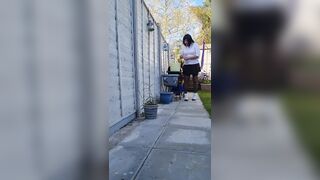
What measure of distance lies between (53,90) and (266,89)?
2.07 feet

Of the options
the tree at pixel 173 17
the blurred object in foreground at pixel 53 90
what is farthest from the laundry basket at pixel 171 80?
the tree at pixel 173 17

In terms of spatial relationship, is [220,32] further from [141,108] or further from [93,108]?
[141,108]

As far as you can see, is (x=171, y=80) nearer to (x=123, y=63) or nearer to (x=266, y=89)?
(x=123, y=63)

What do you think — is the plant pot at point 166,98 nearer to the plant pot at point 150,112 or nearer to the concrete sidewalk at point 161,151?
the plant pot at point 150,112

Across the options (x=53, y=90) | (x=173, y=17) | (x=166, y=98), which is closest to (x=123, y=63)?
(x=53, y=90)

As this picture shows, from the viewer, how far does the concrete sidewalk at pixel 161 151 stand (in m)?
1.73

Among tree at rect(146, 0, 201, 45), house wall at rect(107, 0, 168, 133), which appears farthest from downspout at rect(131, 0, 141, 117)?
tree at rect(146, 0, 201, 45)

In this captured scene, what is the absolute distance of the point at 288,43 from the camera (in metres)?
0.61

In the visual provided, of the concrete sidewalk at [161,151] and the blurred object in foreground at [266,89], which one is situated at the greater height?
the blurred object in foreground at [266,89]

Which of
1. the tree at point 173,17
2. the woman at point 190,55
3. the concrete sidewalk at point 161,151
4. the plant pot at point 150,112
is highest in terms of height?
the tree at point 173,17

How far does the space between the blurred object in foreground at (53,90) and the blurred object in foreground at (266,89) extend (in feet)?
1.60

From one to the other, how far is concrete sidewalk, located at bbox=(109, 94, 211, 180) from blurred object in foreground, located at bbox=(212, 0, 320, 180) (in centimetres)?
105

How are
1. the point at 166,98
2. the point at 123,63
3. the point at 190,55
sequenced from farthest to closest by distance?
the point at 166,98, the point at 190,55, the point at 123,63

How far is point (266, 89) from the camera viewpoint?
0.63 m
